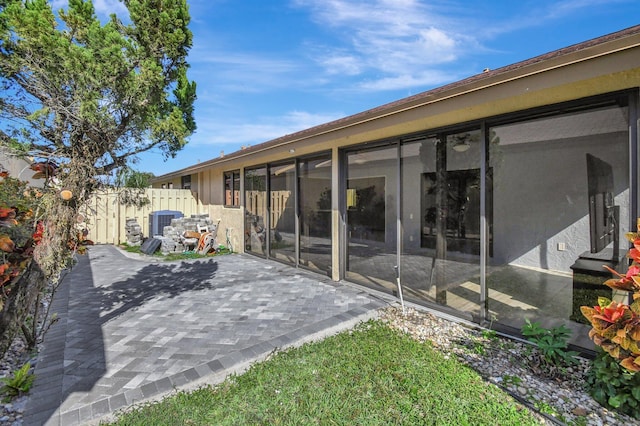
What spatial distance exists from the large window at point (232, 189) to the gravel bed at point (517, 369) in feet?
23.1

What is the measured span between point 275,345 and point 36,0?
158 inches

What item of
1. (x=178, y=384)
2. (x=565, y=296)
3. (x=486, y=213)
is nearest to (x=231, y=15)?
(x=486, y=213)

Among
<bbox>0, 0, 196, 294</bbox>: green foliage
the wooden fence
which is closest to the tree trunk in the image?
<bbox>0, 0, 196, 294</bbox>: green foliage

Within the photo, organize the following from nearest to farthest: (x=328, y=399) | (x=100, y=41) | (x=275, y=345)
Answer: (x=328, y=399) → (x=100, y=41) → (x=275, y=345)

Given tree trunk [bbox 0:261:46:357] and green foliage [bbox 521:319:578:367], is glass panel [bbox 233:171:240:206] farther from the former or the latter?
green foliage [bbox 521:319:578:367]

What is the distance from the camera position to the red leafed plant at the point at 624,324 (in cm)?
216

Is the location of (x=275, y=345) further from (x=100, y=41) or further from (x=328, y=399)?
(x=100, y=41)

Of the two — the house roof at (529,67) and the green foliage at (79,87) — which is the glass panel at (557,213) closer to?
the house roof at (529,67)

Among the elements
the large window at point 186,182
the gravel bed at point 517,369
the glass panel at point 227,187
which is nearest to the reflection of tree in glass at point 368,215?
the gravel bed at point 517,369

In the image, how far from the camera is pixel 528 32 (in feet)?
22.6

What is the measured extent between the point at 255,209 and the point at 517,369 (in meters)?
7.44

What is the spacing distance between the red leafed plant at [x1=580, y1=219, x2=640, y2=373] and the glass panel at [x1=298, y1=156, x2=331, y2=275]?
15.1ft

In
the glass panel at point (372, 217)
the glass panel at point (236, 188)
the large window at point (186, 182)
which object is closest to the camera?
the glass panel at point (372, 217)

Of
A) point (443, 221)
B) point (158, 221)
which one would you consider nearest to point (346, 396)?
point (443, 221)
